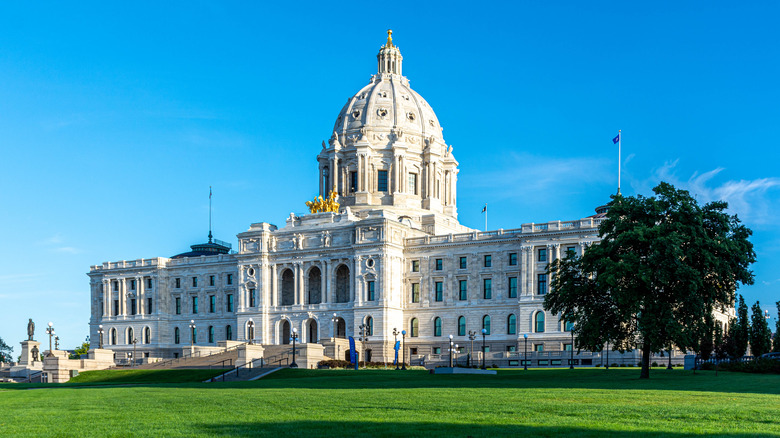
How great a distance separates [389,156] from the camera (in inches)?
4483

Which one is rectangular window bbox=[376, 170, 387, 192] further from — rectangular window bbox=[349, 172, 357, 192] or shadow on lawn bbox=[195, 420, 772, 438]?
shadow on lawn bbox=[195, 420, 772, 438]

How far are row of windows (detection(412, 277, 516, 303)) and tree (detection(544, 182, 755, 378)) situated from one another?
40.0m

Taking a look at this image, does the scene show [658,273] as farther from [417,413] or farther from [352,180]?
[352,180]

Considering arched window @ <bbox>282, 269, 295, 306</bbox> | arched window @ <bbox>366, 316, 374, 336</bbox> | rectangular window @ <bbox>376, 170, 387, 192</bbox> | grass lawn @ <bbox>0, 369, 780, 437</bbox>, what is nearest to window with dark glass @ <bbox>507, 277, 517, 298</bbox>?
arched window @ <bbox>366, 316, 374, 336</bbox>

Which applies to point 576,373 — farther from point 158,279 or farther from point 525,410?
point 158,279

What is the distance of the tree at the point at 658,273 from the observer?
51.1 m

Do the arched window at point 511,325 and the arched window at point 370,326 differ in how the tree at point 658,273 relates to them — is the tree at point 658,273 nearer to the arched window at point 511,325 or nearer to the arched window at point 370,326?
the arched window at point 511,325

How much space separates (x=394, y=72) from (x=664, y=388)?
89.1m

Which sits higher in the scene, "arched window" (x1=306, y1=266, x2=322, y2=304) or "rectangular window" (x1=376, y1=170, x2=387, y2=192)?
"rectangular window" (x1=376, y1=170, x2=387, y2=192)

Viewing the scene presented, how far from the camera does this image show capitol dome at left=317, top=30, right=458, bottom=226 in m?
113

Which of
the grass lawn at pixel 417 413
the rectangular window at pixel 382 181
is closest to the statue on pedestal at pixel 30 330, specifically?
the rectangular window at pixel 382 181

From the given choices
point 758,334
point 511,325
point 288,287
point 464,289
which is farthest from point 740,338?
point 288,287

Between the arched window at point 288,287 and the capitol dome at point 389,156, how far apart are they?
11367 millimetres

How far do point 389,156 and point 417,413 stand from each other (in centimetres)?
8759
